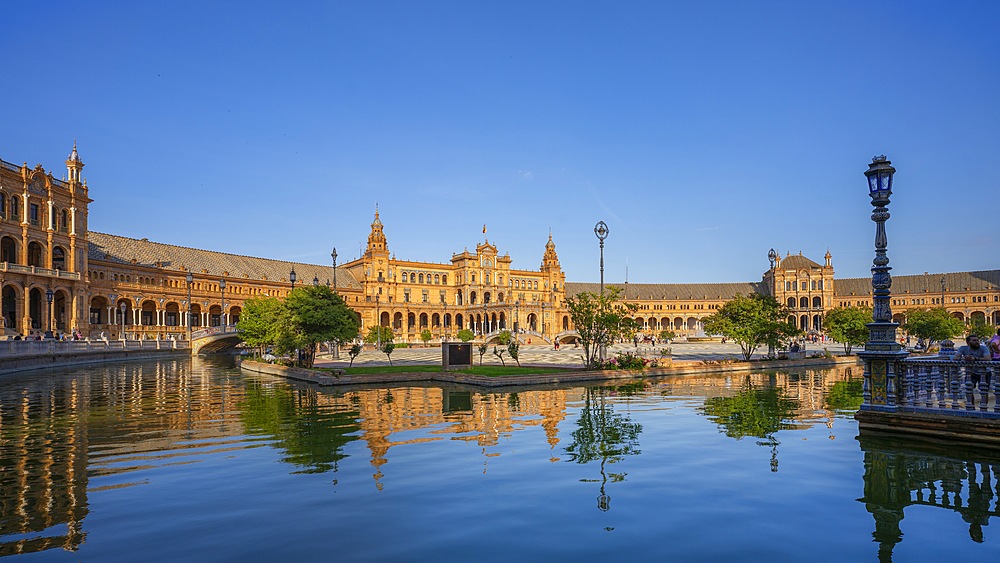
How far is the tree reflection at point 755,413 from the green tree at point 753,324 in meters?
14.6

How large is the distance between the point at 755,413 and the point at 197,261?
9120 cm

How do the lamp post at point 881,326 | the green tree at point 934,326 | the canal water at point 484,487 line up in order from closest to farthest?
the canal water at point 484,487
the lamp post at point 881,326
the green tree at point 934,326

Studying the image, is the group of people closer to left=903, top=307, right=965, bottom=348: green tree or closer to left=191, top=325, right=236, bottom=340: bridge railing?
left=903, top=307, right=965, bottom=348: green tree

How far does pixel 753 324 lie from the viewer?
39.5 m

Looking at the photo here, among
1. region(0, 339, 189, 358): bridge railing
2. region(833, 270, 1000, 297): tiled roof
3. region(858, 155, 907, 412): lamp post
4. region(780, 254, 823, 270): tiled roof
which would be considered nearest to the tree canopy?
region(0, 339, 189, 358): bridge railing

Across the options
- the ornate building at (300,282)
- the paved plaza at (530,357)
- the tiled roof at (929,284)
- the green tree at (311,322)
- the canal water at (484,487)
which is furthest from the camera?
the tiled roof at (929,284)

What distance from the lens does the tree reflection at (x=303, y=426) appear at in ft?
40.2

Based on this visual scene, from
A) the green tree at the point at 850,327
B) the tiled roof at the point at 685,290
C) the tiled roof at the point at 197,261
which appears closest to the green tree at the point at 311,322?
the green tree at the point at 850,327

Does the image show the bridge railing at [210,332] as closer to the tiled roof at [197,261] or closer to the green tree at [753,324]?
the tiled roof at [197,261]

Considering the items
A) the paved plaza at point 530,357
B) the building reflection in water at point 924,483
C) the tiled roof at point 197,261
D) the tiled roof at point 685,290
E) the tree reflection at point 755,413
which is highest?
the tiled roof at point 197,261

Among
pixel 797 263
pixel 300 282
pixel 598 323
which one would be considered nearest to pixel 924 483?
pixel 598 323

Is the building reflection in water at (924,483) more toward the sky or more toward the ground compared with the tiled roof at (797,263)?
more toward the ground

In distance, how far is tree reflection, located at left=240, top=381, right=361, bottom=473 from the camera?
12250 mm

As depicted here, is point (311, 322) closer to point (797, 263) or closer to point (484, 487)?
point (484, 487)
